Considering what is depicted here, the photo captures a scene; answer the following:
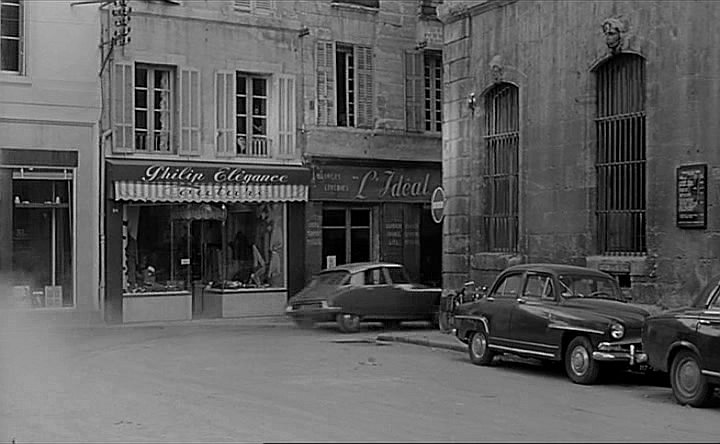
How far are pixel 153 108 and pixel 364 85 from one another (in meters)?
6.17

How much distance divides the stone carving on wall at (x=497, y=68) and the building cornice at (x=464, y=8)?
3.56 feet

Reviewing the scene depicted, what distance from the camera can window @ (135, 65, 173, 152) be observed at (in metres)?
26.6

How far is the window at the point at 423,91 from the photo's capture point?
30703 mm

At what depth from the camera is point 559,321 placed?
48.5 ft

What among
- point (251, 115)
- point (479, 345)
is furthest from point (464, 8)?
point (479, 345)

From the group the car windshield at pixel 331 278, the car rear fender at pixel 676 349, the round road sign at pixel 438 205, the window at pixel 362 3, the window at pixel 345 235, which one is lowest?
the car rear fender at pixel 676 349

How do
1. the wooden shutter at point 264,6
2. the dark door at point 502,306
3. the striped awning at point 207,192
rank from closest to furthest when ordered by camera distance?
the dark door at point 502,306
the striped awning at point 207,192
the wooden shutter at point 264,6

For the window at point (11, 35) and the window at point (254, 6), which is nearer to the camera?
the window at point (11, 35)

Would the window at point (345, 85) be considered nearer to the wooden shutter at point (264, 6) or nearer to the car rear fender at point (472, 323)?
the wooden shutter at point (264, 6)

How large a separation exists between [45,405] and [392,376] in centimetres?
482

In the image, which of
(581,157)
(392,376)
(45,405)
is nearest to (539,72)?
(581,157)

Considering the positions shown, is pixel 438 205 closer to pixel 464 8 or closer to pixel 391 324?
pixel 391 324

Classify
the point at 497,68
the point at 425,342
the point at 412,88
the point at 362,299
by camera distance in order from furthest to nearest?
the point at 412,88 < the point at 362,299 < the point at 497,68 < the point at 425,342

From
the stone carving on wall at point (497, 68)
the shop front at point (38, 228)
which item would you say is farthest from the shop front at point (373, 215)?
the stone carving on wall at point (497, 68)
